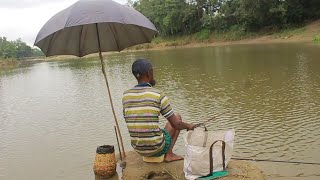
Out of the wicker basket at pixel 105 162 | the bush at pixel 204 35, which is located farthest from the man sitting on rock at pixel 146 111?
the bush at pixel 204 35

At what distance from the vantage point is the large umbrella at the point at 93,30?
14.0 ft

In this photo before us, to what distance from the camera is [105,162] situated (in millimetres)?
5055

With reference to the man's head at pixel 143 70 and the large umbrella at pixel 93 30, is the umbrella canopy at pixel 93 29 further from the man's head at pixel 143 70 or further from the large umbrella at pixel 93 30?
the man's head at pixel 143 70

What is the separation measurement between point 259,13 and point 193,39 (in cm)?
1038

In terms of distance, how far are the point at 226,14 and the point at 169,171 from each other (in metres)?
39.8

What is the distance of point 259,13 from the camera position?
37.2 meters

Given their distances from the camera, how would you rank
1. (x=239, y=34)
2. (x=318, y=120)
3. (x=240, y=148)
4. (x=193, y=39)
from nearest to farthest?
(x=240, y=148) < (x=318, y=120) < (x=239, y=34) < (x=193, y=39)

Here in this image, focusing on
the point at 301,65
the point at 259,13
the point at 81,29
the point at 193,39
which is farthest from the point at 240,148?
the point at 193,39

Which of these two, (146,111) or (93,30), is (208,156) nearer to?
(146,111)

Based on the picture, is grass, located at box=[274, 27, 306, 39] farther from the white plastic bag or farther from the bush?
the white plastic bag

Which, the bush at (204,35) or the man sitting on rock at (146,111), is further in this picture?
the bush at (204,35)

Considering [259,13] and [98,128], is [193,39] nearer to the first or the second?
[259,13]

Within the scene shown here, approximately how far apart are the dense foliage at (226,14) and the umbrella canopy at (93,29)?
105 feet

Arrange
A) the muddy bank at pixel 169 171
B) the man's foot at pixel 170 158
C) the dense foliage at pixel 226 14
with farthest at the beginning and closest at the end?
the dense foliage at pixel 226 14
the man's foot at pixel 170 158
the muddy bank at pixel 169 171
